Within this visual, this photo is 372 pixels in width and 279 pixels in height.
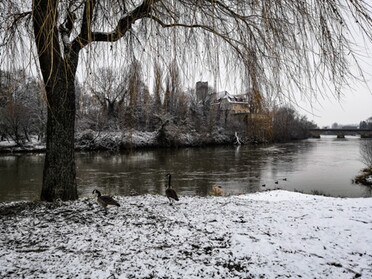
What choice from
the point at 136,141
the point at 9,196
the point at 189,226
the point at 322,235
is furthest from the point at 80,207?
the point at 136,141

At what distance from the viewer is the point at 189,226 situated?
3033mm

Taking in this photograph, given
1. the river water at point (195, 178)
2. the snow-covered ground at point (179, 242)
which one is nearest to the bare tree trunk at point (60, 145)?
the snow-covered ground at point (179, 242)

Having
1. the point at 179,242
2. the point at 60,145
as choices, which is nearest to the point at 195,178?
the point at 60,145

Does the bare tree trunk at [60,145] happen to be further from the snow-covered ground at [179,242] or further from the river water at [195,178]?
the river water at [195,178]

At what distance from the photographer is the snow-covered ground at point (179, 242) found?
2.06 metres

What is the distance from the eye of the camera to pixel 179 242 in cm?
258

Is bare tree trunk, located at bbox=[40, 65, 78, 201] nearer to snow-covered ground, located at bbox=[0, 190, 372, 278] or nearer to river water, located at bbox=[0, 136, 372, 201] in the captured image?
snow-covered ground, located at bbox=[0, 190, 372, 278]

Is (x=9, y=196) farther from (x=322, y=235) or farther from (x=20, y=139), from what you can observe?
(x=20, y=139)

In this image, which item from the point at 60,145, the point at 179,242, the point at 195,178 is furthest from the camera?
the point at 195,178

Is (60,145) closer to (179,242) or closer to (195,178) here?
(179,242)

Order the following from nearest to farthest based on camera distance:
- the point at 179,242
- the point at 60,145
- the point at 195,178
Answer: the point at 179,242
the point at 60,145
the point at 195,178

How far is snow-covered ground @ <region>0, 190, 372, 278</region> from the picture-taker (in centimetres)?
206

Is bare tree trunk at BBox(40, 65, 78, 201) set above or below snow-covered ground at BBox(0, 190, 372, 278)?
above

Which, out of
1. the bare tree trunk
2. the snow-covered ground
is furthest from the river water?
the snow-covered ground
